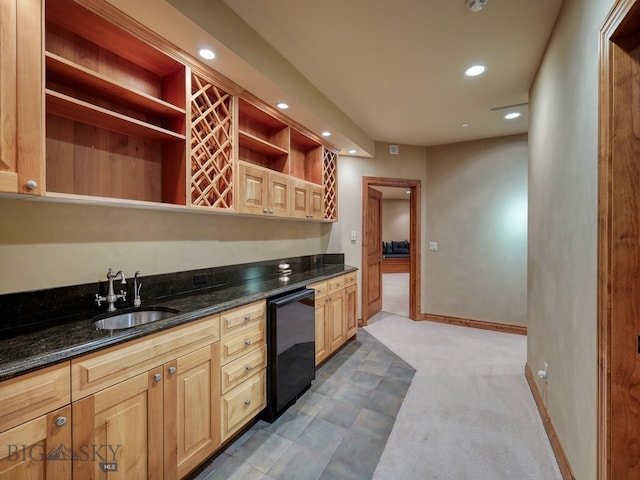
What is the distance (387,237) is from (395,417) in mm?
8699

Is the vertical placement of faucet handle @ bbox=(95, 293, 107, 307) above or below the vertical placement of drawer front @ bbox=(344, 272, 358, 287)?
above

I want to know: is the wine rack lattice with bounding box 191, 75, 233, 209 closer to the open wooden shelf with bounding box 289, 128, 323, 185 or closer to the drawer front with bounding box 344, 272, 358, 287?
Result: the open wooden shelf with bounding box 289, 128, 323, 185

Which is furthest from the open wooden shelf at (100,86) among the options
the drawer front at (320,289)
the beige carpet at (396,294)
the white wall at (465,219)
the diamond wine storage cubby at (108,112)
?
the beige carpet at (396,294)

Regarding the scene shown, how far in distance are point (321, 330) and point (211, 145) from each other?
190 centimetres

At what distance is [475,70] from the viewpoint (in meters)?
2.44

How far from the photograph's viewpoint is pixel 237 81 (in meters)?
2.12

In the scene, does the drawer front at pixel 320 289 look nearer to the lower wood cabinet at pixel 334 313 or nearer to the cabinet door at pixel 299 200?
the lower wood cabinet at pixel 334 313

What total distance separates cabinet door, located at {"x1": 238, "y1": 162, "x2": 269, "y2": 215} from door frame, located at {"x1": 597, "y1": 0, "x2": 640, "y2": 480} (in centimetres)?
208

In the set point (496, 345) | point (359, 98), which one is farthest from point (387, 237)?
point (359, 98)

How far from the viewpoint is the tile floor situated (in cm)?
167

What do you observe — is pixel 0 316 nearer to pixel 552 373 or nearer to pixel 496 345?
pixel 552 373

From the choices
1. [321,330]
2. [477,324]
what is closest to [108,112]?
[321,330]

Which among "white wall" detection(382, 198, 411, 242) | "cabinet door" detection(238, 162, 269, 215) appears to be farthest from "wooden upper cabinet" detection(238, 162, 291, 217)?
"white wall" detection(382, 198, 411, 242)

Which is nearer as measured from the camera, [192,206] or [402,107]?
[192,206]
